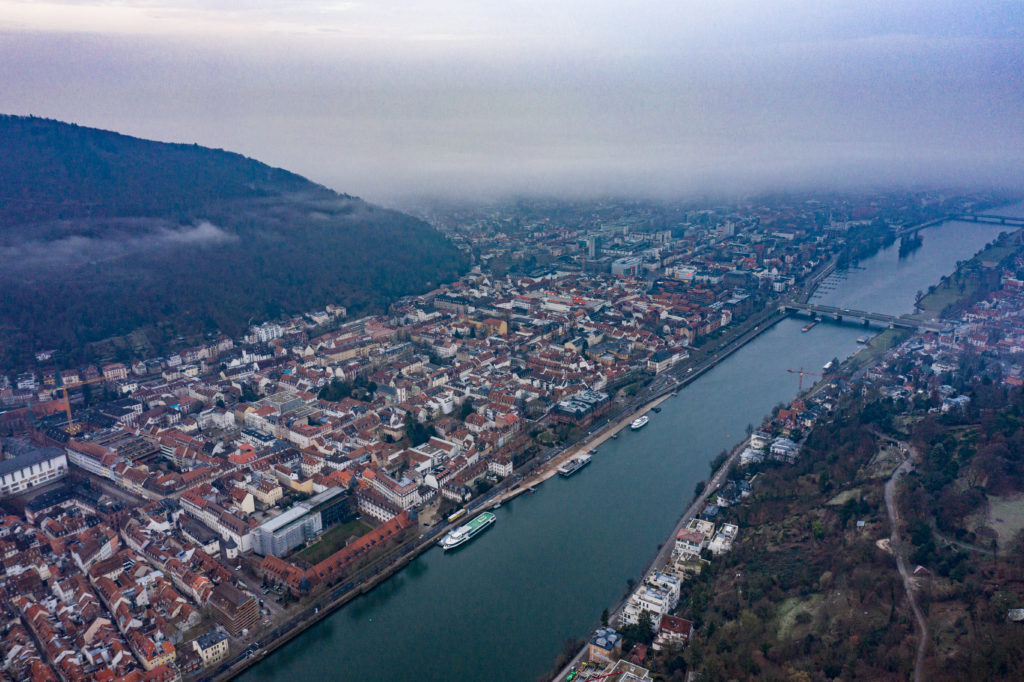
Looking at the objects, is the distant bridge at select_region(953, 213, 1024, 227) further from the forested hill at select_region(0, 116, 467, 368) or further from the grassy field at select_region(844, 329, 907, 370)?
the forested hill at select_region(0, 116, 467, 368)

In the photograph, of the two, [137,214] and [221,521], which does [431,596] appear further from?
[137,214]

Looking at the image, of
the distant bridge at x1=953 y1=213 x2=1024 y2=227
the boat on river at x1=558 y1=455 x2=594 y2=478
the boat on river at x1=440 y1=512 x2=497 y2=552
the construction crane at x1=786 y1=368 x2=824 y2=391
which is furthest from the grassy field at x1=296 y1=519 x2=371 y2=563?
the distant bridge at x1=953 y1=213 x2=1024 y2=227

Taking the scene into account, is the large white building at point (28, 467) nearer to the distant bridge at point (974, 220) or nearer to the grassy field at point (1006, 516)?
the grassy field at point (1006, 516)

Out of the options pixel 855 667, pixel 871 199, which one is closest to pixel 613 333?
pixel 855 667

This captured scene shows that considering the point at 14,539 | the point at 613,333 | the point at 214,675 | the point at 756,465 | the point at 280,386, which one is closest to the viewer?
the point at 214,675

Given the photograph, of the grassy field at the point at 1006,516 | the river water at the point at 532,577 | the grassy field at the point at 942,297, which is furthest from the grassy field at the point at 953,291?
the grassy field at the point at 1006,516

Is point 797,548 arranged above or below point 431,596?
above
